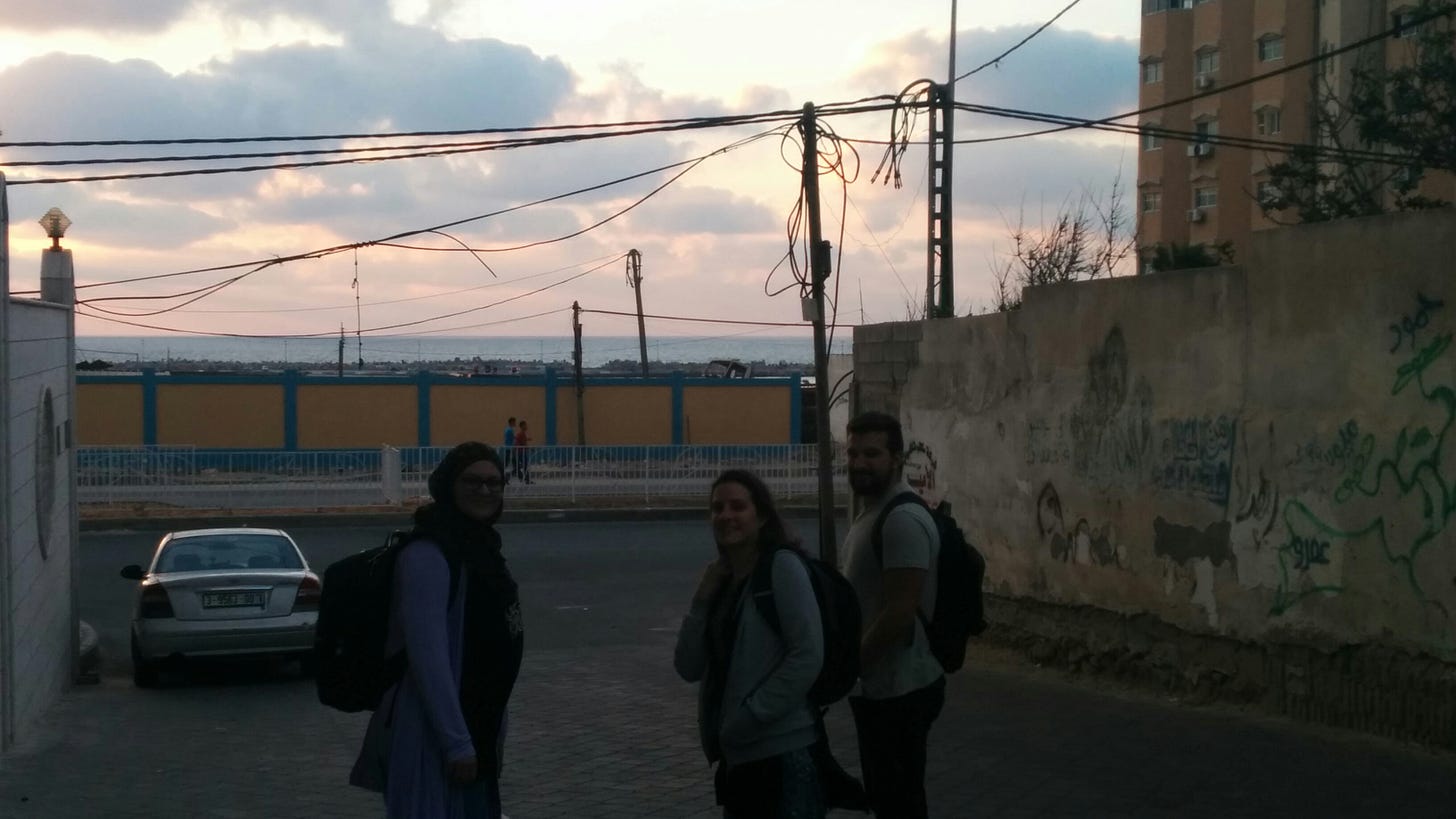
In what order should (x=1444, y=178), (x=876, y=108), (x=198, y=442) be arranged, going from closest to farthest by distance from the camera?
(x=876, y=108), (x=1444, y=178), (x=198, y=442)

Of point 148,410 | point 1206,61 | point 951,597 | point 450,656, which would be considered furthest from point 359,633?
point 1206,61

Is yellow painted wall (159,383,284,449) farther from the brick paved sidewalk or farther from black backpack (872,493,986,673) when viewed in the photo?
black backpack (872,493,986,673)

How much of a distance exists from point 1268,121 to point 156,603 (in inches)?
1619

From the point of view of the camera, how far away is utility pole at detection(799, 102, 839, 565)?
15992 millimetres

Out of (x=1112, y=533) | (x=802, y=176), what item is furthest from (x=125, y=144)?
(x=1112, y=533)

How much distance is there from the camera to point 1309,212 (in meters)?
23.6

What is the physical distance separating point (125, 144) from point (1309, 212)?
17682 mm

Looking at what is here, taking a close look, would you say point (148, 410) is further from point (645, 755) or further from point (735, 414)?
point (645, 755)

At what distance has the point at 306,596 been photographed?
41.8ft

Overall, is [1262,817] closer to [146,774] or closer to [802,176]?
[146,774]

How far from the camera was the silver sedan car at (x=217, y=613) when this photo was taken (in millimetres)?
12352

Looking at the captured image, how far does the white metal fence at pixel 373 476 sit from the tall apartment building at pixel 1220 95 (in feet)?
58.4

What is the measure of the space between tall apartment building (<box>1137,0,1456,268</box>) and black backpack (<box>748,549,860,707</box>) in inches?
1526

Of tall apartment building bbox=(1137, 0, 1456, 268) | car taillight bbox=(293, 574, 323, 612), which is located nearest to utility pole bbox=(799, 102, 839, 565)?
car taillight bbox=(293, 574, 323, 612)
